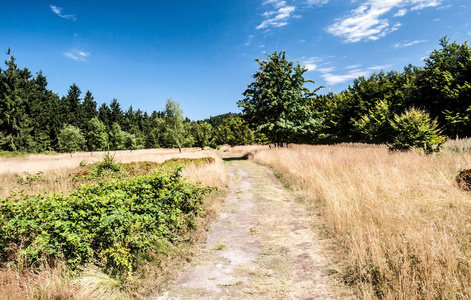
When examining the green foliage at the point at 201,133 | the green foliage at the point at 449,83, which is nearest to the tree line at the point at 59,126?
the green foliage at the point at 201,133

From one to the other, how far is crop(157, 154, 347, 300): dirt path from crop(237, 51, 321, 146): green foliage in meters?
13.5

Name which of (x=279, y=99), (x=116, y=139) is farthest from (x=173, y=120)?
(x=279, y=99)

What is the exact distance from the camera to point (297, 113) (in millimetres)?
19734

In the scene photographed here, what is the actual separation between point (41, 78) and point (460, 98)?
9009 cm

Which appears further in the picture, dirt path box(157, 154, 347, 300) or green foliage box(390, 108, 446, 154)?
green foliage box(390, 108, 446, 154)

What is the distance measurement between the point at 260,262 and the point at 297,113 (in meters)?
17.6

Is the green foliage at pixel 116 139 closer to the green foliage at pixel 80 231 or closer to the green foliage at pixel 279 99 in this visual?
the green foliage at pixel 279 99

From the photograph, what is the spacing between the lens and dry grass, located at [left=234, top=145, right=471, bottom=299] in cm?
241

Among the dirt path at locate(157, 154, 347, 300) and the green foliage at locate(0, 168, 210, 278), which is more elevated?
the green foliage at locate(0, 168, 210, 278)

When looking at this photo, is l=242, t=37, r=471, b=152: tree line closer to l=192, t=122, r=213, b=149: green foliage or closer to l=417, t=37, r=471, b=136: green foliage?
l=417, t=37, r=471, b=136: green foliage

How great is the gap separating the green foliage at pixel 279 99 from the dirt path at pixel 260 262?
13.5 metres

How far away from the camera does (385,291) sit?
8.23 ft

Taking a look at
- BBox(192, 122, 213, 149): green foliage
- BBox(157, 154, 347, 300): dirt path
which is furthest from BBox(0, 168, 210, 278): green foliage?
BBox(192, 122, 213, 149): green foliage

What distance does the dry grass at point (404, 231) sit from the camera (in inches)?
94.9
